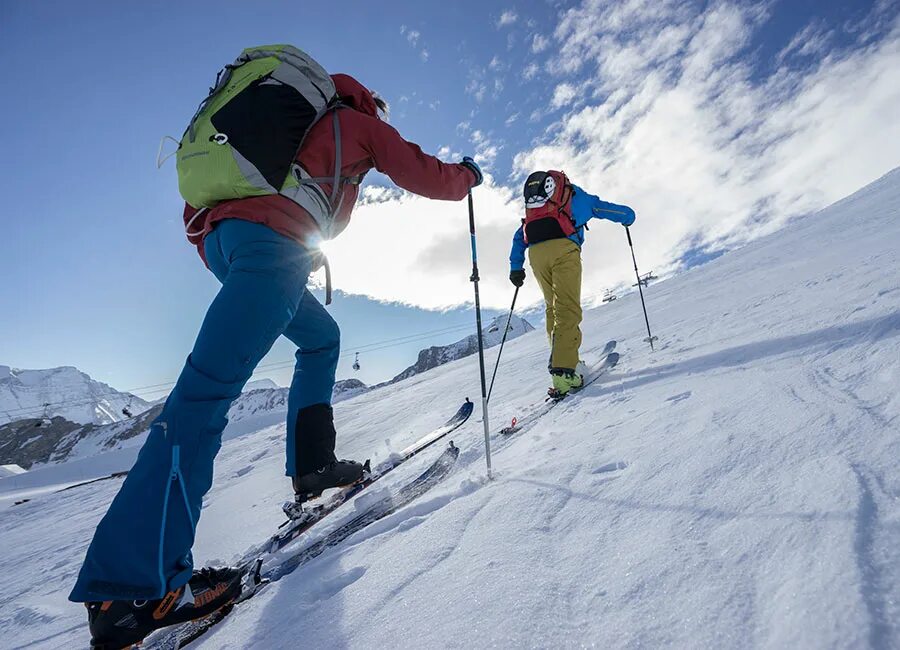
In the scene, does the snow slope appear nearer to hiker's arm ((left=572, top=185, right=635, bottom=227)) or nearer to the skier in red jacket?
the skier in red jacket

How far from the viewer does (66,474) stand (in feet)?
47.9

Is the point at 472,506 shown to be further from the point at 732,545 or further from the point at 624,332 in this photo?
the point at 624,332

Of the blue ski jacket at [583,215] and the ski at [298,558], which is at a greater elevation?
the blue ski jacket at [583,215]

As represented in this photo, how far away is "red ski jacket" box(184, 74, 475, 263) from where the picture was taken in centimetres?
182

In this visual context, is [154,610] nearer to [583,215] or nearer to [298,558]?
[298,558]

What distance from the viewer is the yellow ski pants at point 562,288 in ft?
14.3

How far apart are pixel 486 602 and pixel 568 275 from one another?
13.1 ft

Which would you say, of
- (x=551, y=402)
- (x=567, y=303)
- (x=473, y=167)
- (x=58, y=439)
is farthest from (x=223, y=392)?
(x=58, y=439)

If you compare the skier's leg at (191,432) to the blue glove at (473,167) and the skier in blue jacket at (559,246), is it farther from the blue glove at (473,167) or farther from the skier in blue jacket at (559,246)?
the skier in blue jacket at (559,246)

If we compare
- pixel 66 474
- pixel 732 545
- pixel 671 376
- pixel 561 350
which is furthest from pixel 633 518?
pixel 66 474

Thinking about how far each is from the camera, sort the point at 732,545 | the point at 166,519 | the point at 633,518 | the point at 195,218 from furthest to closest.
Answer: the point at 195,218 → the point at 166,519 → the point at 633,518 → the point at 732,545

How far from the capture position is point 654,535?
1104 millimetres

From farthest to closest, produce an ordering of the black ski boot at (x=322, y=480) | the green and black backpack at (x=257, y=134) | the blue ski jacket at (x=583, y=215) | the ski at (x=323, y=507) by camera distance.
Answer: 1. the blue ski jacket at (x=583, y=215)
2. the black ski boot at (x=322, y=480)
3. the ski at (x=323, y=507)
4. the green and black backpack at (x=257, y=134)

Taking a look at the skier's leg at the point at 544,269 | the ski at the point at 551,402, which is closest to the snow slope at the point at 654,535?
the ski at the point at 551,402
